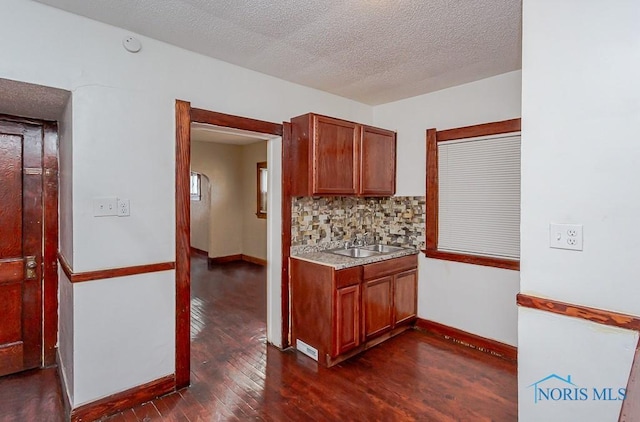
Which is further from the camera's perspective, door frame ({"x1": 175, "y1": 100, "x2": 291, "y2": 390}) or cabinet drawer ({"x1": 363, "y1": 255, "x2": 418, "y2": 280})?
cabinet drawer ({"x1": 363, "y1": 255, "x2": 418, "y2": 280})

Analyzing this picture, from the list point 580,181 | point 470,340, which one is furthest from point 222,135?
point 580,181

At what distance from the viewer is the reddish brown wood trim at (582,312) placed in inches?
55.5

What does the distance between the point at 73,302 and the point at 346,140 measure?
2.43m

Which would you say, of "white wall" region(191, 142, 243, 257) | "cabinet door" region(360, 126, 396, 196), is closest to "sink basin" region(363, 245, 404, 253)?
"cabinet door" region(360, 126, 396, 196)

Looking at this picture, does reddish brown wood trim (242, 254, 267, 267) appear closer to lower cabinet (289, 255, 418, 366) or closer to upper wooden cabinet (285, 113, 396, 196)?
lower cabinet (289, 255, 418, 366)

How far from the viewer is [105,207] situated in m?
2.18

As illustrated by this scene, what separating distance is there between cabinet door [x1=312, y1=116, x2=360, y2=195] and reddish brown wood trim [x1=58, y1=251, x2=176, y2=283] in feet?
4.35

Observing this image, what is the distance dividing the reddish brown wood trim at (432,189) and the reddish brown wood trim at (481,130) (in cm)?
9

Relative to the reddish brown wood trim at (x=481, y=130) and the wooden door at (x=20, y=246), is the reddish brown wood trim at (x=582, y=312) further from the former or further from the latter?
the wooden door at (x=20, y=246)

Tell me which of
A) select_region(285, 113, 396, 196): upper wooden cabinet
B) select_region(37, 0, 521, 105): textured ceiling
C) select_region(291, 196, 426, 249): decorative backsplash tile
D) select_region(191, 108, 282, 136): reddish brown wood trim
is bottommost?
select_region(291, 196, 426, 249): decorative backsplash tile

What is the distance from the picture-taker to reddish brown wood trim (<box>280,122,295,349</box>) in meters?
3.14

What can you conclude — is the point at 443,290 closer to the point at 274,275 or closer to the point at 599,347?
the point at 274,275

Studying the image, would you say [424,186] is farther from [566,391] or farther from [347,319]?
[566,391]

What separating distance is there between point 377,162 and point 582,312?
233cm
